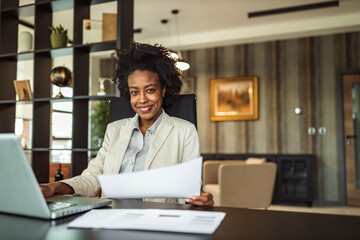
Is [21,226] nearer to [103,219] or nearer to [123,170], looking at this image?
[103,219]

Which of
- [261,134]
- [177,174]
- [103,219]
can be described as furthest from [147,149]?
[261,134]

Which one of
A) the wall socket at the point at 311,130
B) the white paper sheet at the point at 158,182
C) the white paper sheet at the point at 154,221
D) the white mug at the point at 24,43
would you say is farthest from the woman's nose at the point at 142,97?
the wall socket at the point at 311,130

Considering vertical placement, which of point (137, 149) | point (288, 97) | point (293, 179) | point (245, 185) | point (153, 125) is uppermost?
point (288, 97)

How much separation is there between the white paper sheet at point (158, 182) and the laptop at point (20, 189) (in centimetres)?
10

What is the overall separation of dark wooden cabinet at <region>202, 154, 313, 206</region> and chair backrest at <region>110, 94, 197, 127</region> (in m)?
Result: 3.94

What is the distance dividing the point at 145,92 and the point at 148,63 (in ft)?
0.46

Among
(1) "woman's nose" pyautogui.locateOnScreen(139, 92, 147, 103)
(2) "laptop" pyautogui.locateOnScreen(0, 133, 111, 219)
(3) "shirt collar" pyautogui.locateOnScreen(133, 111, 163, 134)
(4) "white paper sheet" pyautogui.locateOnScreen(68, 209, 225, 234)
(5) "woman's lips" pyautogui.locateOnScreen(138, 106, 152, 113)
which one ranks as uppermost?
(1) "woman's nose" pyautogui.locateOnScreen(139, 92, 147, 103)

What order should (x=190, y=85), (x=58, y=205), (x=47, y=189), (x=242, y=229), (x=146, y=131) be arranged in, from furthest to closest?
(x=190, y=85)
(x=146, y=131)
(x=47, y=189)
(x=58, y=205)
(x=242, y=229)

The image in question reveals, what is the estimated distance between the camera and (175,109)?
5.80 ft

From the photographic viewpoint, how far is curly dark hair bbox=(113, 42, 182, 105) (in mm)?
1559

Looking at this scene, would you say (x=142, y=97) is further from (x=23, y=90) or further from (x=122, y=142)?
(x=23, y=90)

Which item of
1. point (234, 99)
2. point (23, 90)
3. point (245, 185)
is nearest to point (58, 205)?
point (23, 90)

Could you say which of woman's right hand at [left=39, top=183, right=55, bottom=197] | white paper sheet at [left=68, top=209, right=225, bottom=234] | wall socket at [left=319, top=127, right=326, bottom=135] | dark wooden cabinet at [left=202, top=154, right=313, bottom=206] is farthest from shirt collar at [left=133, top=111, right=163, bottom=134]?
wall socket at [left=319, top=127, right=326, bottom=135]

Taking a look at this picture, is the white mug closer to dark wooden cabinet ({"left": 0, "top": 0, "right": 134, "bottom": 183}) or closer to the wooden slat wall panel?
dark wooden cabinet ({"left": 0, "top": 0, "right": 134, "bottom": 183})
